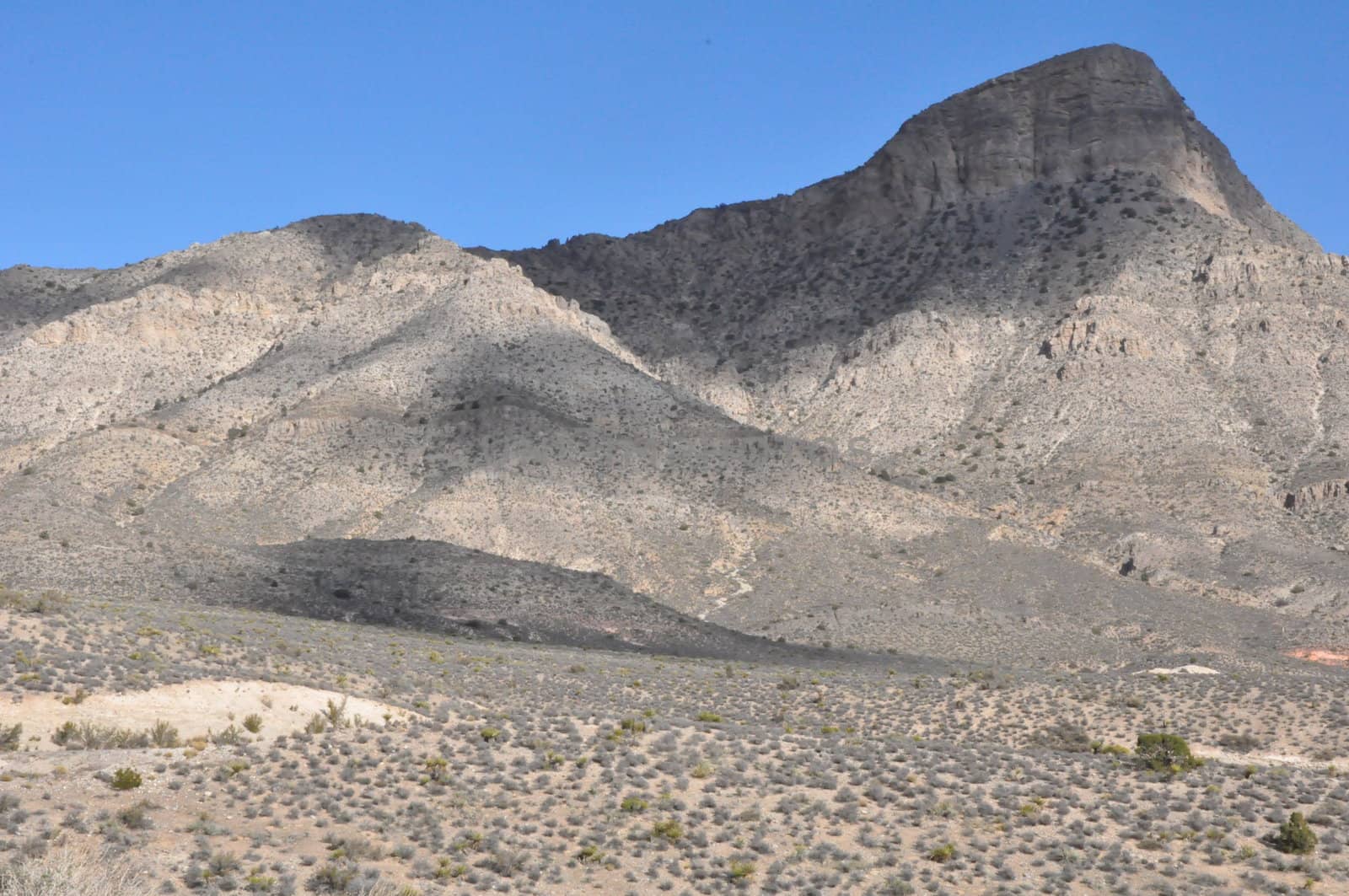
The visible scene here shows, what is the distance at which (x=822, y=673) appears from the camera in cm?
5175

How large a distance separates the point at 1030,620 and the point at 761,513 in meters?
15.7

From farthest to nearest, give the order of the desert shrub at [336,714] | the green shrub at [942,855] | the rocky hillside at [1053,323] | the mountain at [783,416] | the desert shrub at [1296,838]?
the rocky hillside at [1053,323]
the mountain at [783,416]
the desert shrub at [336,714]
the desert shrub at [1296,838]
the green shrub at [942,855]

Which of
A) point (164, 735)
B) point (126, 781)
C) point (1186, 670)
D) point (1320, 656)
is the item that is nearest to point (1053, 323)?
point (1320, 656)

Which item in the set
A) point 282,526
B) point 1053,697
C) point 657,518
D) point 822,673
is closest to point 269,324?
point 282,526

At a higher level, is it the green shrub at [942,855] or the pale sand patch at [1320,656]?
the pale sand patch at [1320,656]

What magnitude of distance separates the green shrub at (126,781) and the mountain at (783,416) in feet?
99.9

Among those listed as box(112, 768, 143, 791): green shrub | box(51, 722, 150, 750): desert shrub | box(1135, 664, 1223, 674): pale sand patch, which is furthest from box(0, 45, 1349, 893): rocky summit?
box(1135, 664, 1223, 674): pale sand patch

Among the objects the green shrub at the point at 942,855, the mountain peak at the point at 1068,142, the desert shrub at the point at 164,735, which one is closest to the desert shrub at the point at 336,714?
the desert shrub at the point at 164,735

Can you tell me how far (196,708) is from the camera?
31484 millimetres

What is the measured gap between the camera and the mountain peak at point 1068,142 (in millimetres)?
121062

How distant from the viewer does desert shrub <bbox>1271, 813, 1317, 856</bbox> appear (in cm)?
2741

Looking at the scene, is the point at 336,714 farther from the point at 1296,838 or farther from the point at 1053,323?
the point at 1053,323

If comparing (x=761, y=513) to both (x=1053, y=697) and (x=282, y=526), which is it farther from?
(x=1053, y=697)

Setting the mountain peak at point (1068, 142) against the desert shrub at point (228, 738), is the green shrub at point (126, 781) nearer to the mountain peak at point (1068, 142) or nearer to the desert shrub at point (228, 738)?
the desert shrub at point (228, 738)
